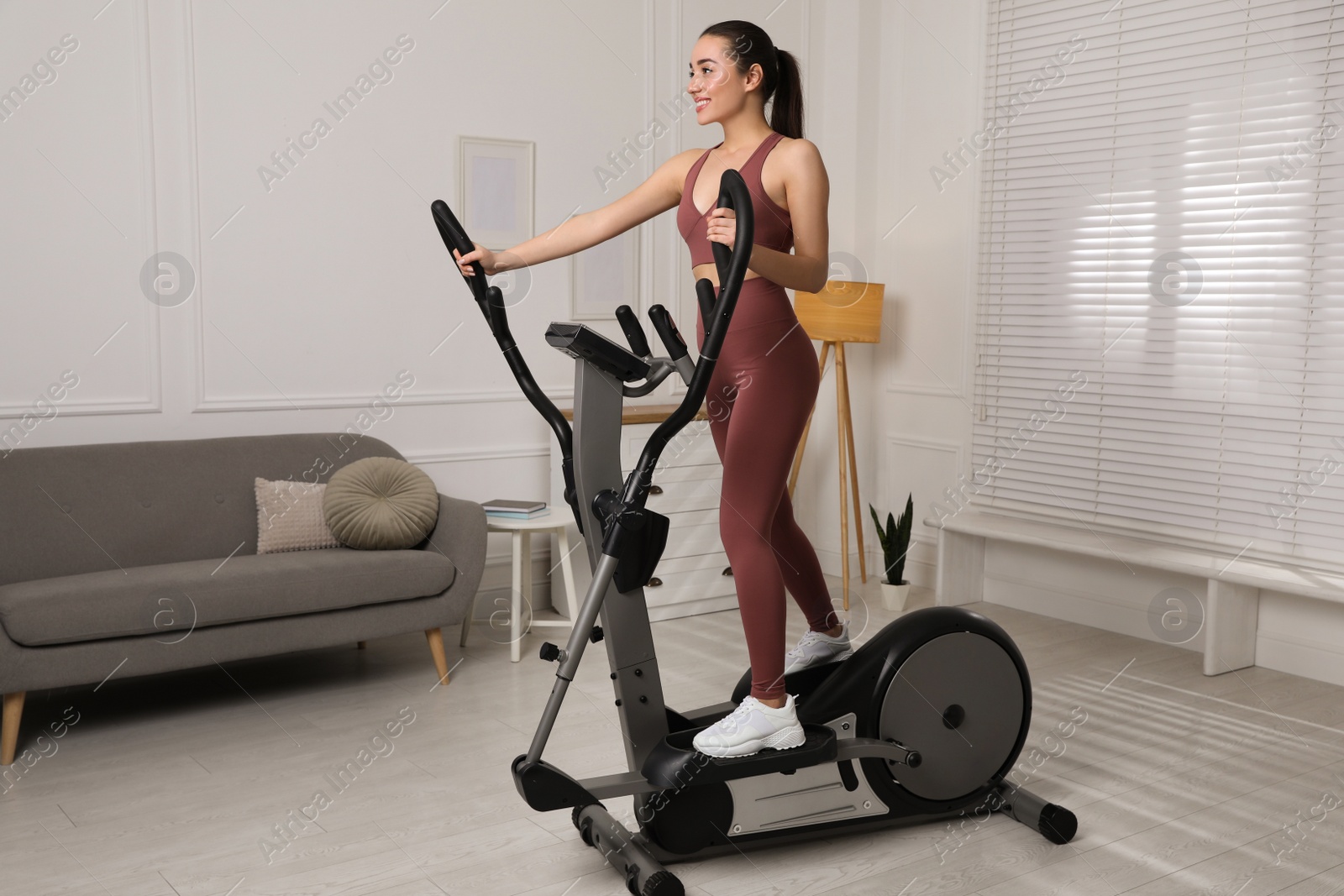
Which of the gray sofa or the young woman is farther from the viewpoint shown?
the gray sofa

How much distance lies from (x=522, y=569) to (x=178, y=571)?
127cm

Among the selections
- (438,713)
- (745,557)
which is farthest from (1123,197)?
(438,713)

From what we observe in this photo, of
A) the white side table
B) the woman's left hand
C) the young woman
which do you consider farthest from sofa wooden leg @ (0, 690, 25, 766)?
the woman's left hand

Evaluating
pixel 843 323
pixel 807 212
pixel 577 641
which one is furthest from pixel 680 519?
pixel 577 641

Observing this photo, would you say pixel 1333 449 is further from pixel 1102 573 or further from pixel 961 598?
pixel 961 598

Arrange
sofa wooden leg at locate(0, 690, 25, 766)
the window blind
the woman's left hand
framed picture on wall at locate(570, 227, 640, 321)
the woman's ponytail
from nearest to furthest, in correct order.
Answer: the woman's left hand < the woman's ponytail < sofa wooden leg at locate(0, 690, 25, 766) < the window blind < framed picture on wall at locate(570, 227, 640, 321)

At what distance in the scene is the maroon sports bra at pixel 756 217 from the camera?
222cm

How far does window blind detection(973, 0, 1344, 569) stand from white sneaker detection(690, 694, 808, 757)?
90.9 inches

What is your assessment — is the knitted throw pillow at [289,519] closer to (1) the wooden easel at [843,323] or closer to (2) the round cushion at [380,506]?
(2) the round cushion at [380,506]

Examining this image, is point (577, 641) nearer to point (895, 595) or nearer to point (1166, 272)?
point (895, 595)

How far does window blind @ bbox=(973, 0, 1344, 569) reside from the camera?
3.60 metres

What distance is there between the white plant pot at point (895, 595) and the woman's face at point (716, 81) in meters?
2.59

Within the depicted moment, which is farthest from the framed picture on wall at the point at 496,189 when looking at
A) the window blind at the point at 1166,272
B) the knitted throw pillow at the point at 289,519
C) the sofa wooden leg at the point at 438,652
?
the window blind at the point at 1166,272

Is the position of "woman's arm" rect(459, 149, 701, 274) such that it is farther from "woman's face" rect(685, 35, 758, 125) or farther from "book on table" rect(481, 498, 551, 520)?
"book on table" rect(481, 498, 551, 520)
